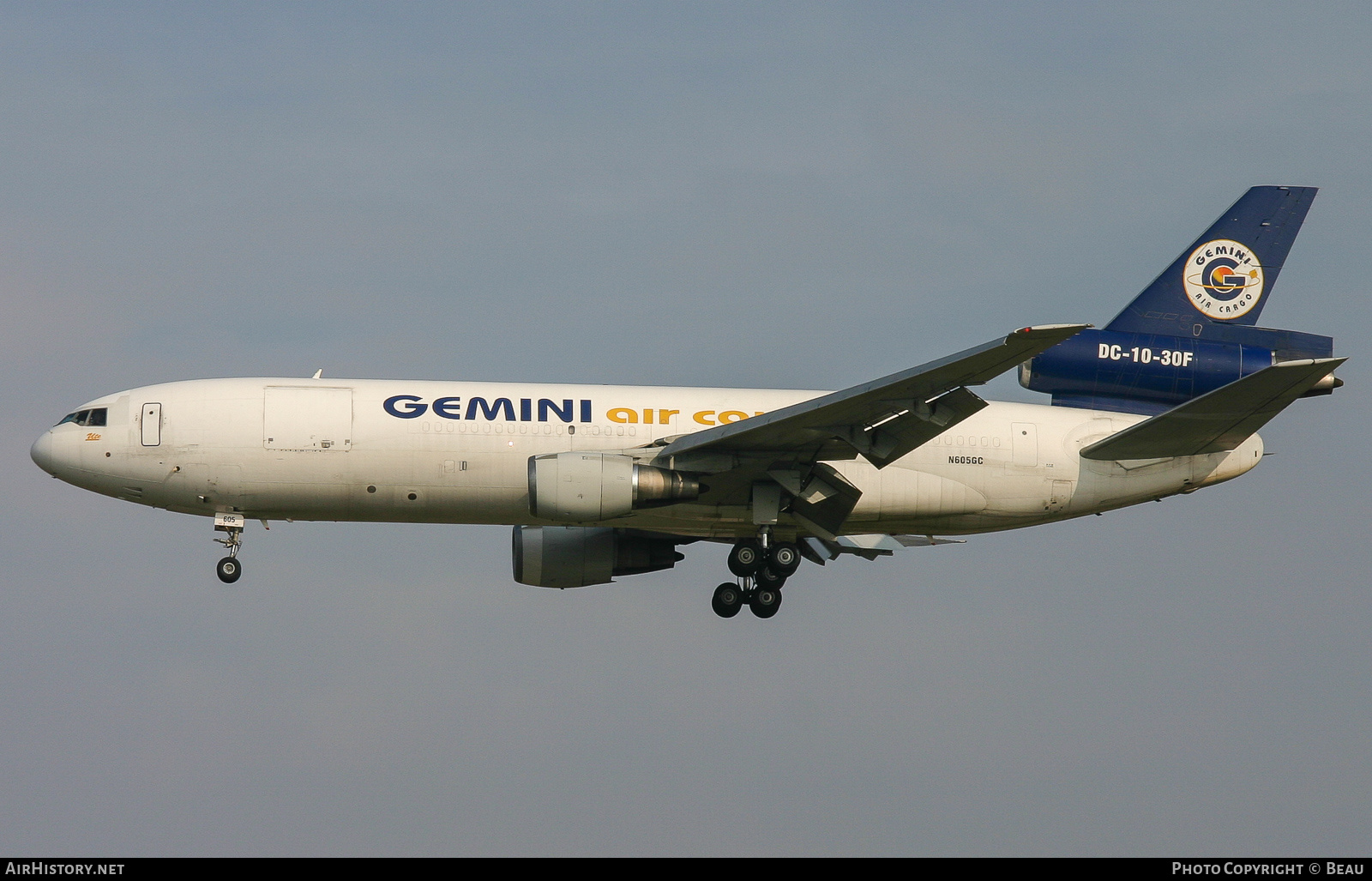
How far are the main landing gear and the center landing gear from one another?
34.3ft

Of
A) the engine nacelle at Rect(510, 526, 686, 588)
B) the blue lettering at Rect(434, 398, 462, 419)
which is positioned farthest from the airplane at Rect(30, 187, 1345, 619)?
the engine nacelle at Rect(510, 526, 686, 588)

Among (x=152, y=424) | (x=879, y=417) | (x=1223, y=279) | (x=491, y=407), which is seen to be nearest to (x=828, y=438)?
(x=879, y=417)

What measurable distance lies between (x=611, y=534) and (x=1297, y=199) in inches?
692

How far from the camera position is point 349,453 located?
103ft

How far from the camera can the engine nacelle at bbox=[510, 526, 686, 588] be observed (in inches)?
1412

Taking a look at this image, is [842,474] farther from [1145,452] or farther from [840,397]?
[1145,452]

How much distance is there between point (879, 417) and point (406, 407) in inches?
387

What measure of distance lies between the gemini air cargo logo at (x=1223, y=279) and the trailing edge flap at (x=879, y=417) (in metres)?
8.50

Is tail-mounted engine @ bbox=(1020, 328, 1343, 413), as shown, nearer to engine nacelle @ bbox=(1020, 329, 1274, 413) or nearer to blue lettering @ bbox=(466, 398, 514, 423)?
engine nacelle @ bbox=(1020, 329, 1274, 413)

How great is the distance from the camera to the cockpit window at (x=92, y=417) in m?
32.5

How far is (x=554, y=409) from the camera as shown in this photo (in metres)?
32.0

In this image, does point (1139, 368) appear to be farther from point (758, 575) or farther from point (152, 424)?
point (152, 424)
